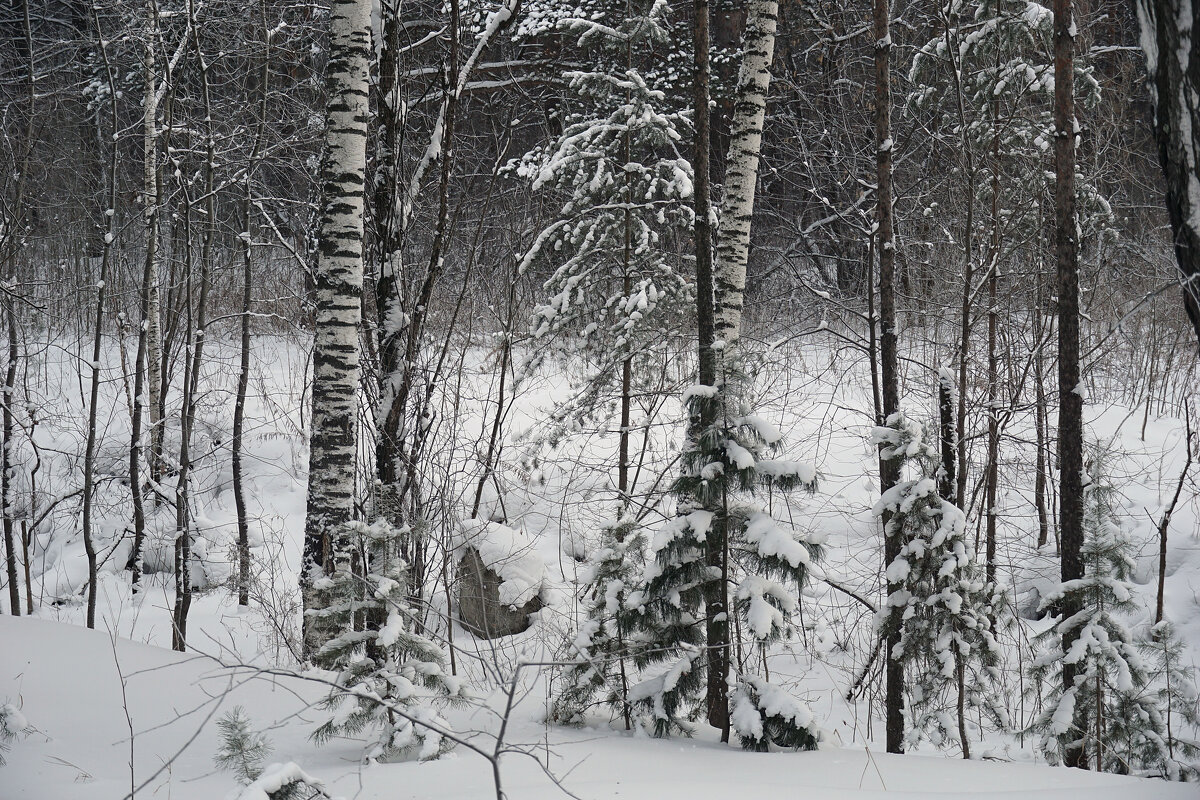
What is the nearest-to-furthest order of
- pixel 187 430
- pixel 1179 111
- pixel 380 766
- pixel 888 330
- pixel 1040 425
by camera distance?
pixel 1179 111, pixel 380 766, pixel 888 330, pixel 187 430, pixel 1040 425

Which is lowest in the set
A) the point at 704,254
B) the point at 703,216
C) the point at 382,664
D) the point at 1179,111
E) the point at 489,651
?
the point at 489,651

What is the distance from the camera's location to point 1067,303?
5.35 meters

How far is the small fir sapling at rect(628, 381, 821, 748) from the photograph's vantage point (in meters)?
3.95

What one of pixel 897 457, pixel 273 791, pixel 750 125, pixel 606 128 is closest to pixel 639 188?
pixel 606 128

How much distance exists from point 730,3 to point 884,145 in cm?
1107

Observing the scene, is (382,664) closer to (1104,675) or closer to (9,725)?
(9,725)

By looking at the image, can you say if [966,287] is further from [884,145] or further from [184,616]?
[184,616]

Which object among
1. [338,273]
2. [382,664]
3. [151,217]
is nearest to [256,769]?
[382,664]

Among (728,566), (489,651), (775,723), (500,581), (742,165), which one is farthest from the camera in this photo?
(500,581)

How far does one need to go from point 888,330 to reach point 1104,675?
2.46 m

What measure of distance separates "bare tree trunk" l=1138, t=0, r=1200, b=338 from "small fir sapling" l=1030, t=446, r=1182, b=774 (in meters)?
2.92

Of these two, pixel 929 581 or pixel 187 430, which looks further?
pixel 187 430

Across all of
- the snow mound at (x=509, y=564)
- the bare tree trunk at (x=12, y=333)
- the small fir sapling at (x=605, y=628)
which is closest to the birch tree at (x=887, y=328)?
the small fir sapling at (x=605, y=628)

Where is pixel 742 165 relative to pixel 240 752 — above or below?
above
